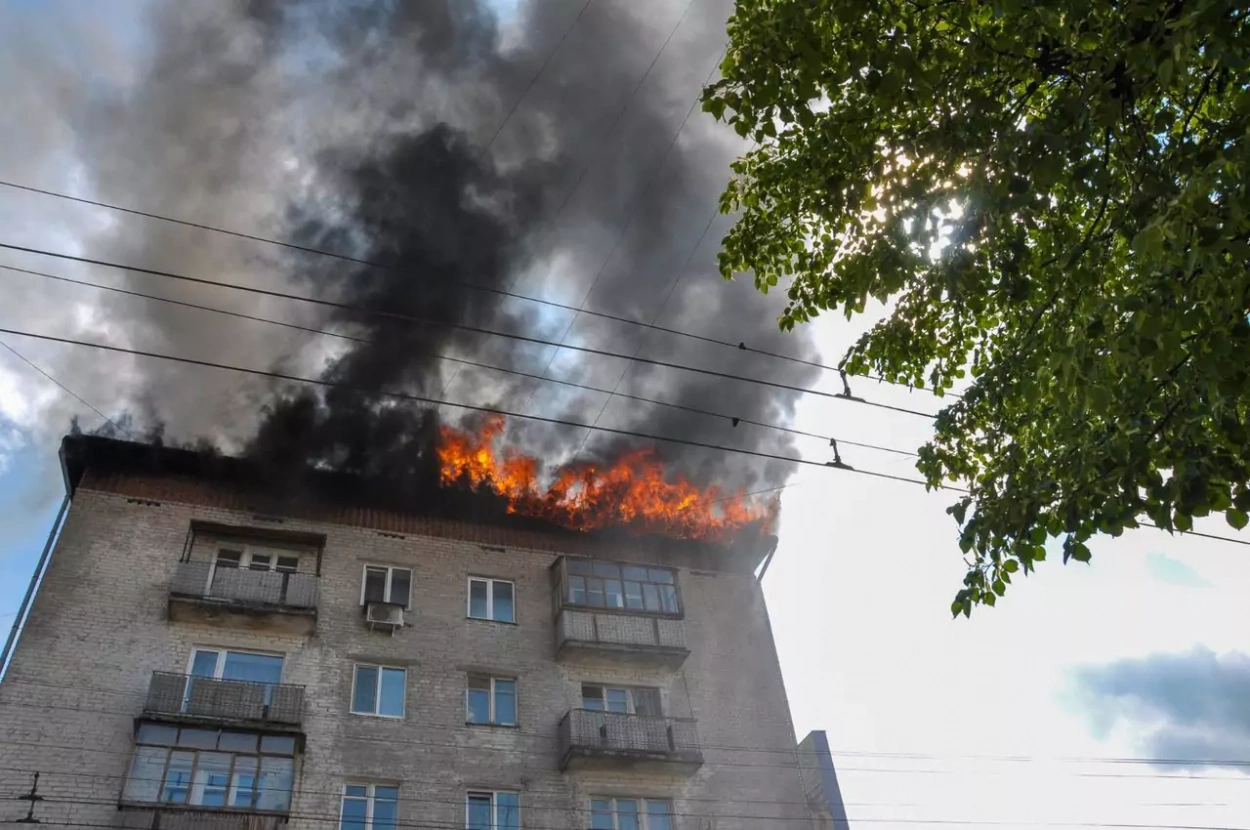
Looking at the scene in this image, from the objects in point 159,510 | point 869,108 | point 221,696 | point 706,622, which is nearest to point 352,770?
point 221,696

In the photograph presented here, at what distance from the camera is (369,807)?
752 inches

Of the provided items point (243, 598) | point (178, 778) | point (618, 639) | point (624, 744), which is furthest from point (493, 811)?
point (243, 598)

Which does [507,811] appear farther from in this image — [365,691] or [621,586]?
[621,586]

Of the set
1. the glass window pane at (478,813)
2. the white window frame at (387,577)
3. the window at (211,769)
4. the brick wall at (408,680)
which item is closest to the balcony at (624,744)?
the brick wall at (408,680)

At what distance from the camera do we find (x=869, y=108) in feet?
30.3

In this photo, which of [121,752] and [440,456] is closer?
[121,752]

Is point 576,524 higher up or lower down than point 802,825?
higher up

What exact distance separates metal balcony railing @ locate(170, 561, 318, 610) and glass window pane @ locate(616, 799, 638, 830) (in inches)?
311

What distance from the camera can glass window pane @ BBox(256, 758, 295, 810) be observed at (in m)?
18.3

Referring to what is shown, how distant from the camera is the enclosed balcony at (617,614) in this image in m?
22.7

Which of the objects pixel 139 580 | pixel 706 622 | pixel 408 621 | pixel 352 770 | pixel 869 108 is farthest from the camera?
pixel 706 622

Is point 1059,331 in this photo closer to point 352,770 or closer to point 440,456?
point 352,770

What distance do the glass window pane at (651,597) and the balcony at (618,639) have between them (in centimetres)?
59

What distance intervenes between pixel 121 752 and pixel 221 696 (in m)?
1.92
